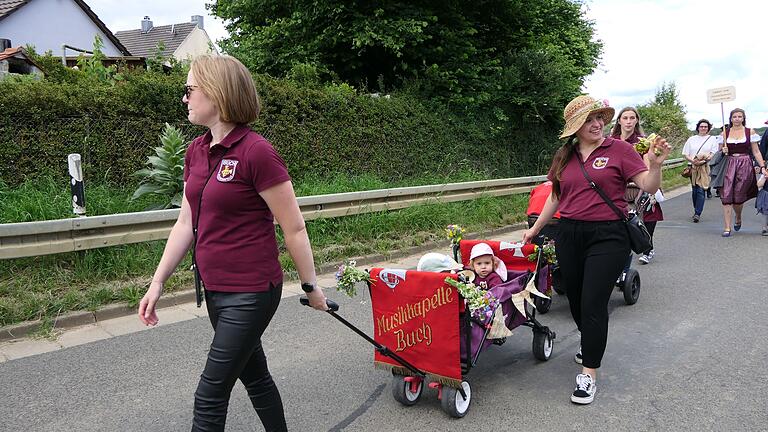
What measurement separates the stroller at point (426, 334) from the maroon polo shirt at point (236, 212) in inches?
47.5

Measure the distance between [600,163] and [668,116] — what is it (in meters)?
37.0

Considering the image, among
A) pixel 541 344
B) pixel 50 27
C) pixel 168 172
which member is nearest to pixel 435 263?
pixel 541 344

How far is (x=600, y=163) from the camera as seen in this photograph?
389cm

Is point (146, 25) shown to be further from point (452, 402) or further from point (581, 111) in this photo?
point (452, 402)

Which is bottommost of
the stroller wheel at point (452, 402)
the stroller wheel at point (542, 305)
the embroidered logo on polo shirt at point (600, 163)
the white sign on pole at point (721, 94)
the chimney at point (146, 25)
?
the stroller wheel at point (542, 305)

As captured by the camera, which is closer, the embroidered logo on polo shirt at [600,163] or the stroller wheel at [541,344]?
the embroidered logo on polo shirt at [600,163]

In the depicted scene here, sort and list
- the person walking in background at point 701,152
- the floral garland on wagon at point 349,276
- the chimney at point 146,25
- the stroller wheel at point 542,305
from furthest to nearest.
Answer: the chimney at point 146,25 < the person walking in background at point 701,152 < the stroller wheel at point 542,305 < the floral garland on wagon at point 349,276

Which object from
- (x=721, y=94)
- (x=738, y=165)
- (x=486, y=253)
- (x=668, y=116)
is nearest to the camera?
(x=486, y=253)

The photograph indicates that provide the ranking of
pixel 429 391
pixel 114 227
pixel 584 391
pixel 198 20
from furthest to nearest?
pixel 198 20
pixel 114 227
pixel 429 391
pixel 584 391

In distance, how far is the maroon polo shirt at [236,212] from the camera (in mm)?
2381

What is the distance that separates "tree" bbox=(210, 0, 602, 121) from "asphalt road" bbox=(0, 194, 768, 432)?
7874 mm

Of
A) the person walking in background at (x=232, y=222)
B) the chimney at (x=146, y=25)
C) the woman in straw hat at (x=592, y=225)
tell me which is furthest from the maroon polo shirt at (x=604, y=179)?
the chimney at (x=146, y=25)

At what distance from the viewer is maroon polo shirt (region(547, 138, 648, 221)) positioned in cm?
384

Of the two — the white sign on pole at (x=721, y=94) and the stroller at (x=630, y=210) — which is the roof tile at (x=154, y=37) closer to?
the white sign on pole at (x=721, y=94)
